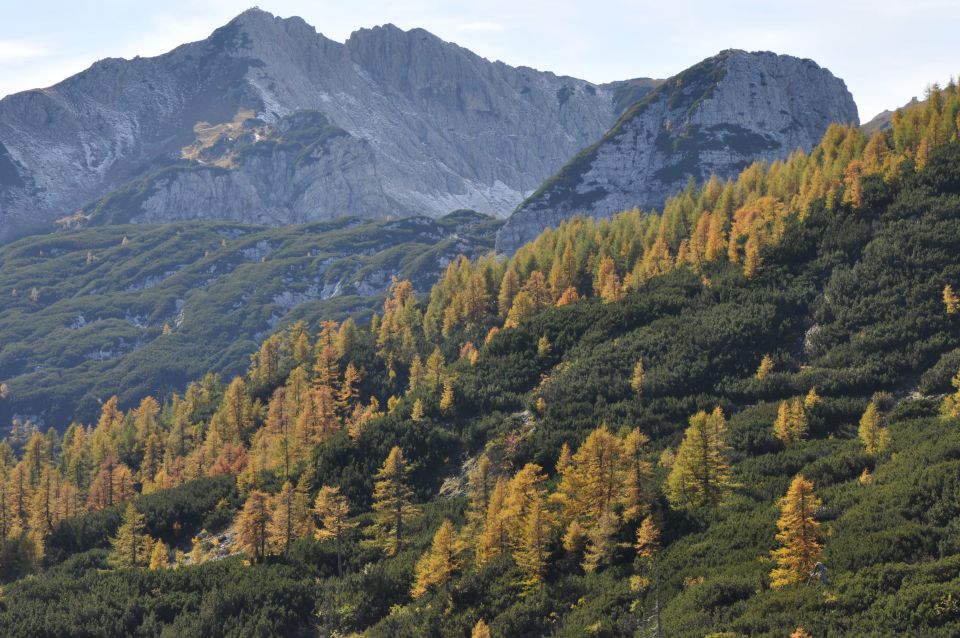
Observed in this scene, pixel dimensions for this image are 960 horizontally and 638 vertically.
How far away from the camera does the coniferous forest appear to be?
6316 centimetres

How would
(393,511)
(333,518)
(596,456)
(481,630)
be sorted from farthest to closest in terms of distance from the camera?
(393,511) < (333,518) < (596,456) < (481,630)

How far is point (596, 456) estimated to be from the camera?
2977 inches

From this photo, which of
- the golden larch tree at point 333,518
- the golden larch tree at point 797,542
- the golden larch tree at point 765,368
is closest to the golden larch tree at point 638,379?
A: the golden larch tree at point 765,368

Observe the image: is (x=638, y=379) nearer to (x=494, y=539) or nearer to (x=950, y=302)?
(x=950, y=302)

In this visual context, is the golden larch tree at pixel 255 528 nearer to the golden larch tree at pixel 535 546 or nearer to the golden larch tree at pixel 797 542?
the golden larch tree at pixel 535 546

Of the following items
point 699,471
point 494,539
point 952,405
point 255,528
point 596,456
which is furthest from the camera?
point 255,528

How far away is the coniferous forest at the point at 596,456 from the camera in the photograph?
207ft

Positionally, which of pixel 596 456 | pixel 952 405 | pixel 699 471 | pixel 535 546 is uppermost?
pixel 952 405

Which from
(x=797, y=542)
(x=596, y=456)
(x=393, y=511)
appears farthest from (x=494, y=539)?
(x=797, y=542)

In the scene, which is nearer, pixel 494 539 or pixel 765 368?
pixel 494 539

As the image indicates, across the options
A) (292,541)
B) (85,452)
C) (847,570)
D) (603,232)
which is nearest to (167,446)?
(85,452)

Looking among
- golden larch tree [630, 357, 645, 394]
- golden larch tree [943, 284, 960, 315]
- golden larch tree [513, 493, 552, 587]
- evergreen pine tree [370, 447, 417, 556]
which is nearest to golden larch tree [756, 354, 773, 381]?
golden larch tree [630, 357, 645, 394]

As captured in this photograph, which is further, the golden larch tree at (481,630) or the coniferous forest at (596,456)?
the coniferous forest at (596,456)

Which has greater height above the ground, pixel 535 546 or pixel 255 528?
pixel 535 546
